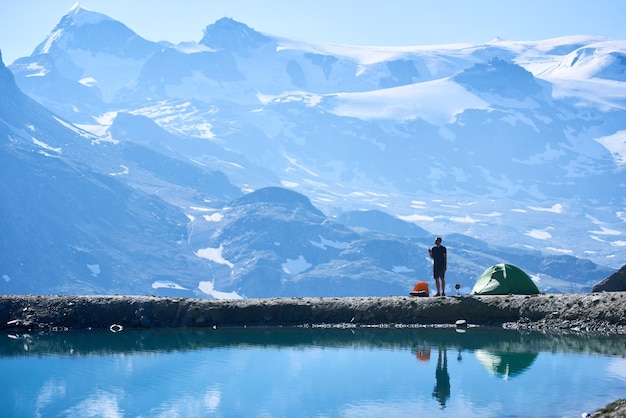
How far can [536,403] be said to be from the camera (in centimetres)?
2403

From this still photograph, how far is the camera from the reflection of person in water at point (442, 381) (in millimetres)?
25108

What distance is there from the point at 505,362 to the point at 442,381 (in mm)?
3310

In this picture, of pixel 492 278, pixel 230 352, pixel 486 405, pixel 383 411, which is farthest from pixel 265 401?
pixel 492 278

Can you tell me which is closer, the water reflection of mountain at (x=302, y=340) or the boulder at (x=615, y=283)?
the water reflection of mountain at (x=302, y=340)

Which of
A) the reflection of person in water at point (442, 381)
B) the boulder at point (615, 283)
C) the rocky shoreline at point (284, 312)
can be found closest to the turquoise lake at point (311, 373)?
the reflection of person in water at point (442, 381)

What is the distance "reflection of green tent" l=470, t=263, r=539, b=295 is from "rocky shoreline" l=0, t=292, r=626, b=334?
2479mm

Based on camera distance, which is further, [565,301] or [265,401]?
[565,301]

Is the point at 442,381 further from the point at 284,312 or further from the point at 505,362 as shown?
the point at 284,312

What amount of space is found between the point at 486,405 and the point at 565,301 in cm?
1405

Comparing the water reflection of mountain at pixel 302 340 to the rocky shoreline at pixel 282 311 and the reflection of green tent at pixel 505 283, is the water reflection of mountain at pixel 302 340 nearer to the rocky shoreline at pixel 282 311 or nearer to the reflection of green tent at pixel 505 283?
the rocky shoreline at pixel 282 311

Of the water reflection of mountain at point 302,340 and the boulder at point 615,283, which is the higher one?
the boulder at point 615,283

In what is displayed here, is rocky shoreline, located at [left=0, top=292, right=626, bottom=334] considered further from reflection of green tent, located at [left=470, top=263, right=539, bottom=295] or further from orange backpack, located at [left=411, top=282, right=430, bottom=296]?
reflection of green tent, located at [left=470, top=263, right=539, bottom=295]

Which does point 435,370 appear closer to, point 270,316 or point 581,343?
point 581,343

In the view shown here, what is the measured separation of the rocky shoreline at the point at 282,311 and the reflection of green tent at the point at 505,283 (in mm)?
2479
